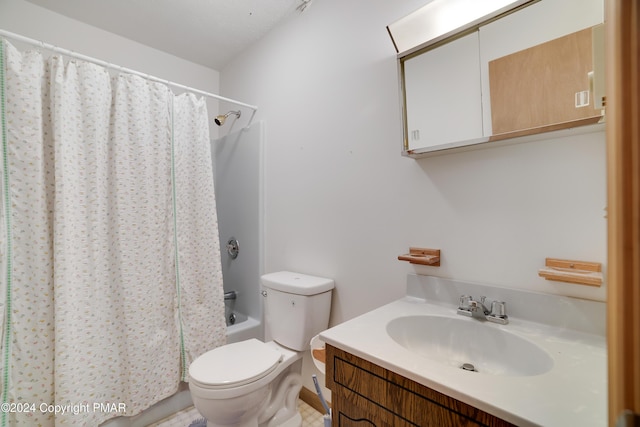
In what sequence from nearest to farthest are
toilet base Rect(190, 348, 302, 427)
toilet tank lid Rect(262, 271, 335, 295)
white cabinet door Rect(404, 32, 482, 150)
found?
white cabinet door Rect(404, 32, 482, 150) → toilet base Rect(190, 348, 302, 427) → toilet tank lid Rect(262, 271, 335, 295)

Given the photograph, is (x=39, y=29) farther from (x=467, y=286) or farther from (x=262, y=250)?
(x=467, y=286)

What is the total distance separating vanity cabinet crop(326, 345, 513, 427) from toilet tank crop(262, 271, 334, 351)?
0.57 m

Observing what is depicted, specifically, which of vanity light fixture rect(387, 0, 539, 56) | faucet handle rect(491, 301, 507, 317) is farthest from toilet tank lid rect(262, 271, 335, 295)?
vanity light fixture rect(387, 0, 539, 56)

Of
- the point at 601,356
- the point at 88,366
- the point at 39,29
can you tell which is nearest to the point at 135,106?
the point at 39,29

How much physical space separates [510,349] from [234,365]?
1.11 metres

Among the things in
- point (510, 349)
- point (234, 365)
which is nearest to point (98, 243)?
point (234, 365)

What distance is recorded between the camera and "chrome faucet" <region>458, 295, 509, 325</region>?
0.96 meters

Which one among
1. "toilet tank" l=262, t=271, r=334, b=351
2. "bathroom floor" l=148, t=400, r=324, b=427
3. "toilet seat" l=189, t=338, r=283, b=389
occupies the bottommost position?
"bathroom floor" l=148, t=400, r=324, b=427

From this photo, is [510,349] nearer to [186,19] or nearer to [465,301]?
[465,301]

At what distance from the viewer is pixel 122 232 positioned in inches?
A: 58.4

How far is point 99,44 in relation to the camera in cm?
200

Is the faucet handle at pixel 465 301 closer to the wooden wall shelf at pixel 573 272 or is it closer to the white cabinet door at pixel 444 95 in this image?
the wooden wall shelf at pixel 573 272

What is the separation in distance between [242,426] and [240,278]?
109 centimetres

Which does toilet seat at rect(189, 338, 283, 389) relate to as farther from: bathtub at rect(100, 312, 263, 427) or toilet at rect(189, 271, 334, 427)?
bathtub at rect(100, 312, 263, 427)
